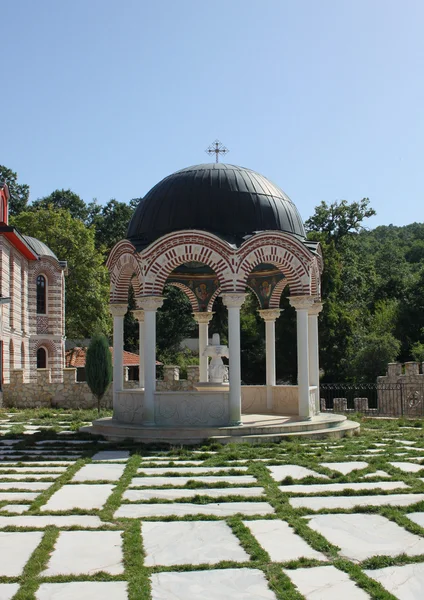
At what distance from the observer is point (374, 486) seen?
10.1 m

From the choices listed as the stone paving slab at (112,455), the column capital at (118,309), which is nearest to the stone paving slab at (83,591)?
the stone paving slab at (112,455)

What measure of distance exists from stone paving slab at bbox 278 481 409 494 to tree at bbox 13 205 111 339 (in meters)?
31.9

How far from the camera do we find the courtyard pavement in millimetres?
6008

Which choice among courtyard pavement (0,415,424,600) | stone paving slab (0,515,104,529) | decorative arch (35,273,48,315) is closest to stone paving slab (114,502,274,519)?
courtyard pavement (0,415,424,600)

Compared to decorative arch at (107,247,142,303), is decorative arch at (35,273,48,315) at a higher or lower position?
higher

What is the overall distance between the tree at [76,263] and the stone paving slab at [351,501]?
107 ft

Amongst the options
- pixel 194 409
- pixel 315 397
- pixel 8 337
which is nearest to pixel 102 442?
pixel 194 409

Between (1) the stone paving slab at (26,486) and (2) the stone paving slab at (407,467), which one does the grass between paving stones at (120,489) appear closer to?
(1) the stone paving slab at (26,486)

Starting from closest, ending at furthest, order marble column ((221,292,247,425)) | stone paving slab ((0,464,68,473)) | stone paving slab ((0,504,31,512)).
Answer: stone paving slab ((0,504,31,512)) < stone paving slab ((0,464,68,473)) < marble column ((221,292,247,425))

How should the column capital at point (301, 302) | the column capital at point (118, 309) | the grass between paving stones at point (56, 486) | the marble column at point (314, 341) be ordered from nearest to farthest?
1. the grass between paving stones at point (56, 486)
2. the column capital at point (301, 302)
3. the column capital at point (118, 309)
4. the marble column at point (314, 341)

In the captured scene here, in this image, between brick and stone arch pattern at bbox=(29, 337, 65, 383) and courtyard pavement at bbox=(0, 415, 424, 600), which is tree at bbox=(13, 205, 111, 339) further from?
courtyard pavement at bbox=(0, 415, 424, 600)

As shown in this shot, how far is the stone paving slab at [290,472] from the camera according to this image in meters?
10.9

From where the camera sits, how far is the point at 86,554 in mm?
6863

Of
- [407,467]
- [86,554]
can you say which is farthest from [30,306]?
[86,554]
